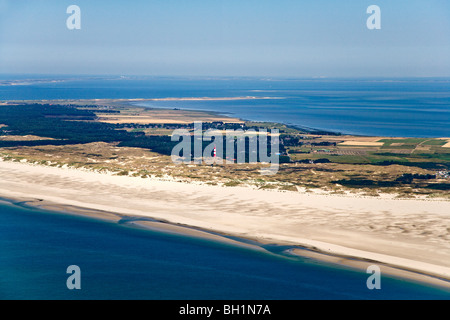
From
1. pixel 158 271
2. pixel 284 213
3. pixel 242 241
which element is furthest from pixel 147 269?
pixel 284 213

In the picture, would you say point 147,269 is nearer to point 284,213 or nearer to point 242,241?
point 242,241

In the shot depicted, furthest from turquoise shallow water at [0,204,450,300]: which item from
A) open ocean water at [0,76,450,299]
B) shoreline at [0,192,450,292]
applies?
shoreline at [0,192,450,292]

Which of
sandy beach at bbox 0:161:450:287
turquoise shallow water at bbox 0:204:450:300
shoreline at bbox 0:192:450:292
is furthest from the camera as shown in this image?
sandy beach at bbox 0:161:450:287

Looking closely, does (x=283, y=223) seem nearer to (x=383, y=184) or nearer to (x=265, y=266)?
(x=265, y=266)

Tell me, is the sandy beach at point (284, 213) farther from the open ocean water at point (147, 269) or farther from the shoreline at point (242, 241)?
the open ocean water at point (147, 269)

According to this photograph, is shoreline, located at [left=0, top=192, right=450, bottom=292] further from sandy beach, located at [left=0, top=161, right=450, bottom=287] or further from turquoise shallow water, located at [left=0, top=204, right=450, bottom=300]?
turquoise shallow water, located at [left=0, top=204, right=450, bottom=300]

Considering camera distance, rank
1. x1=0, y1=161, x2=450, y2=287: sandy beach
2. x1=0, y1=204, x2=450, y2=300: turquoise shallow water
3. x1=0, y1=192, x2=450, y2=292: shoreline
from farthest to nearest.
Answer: x1=0, y1=161, x2=450, y2=287: sandy beach → x1=0, y1=192, x2=450, y2=292: shoreline → x1=0, y1=204, x2=450, y2=300: turquoise shallow water
